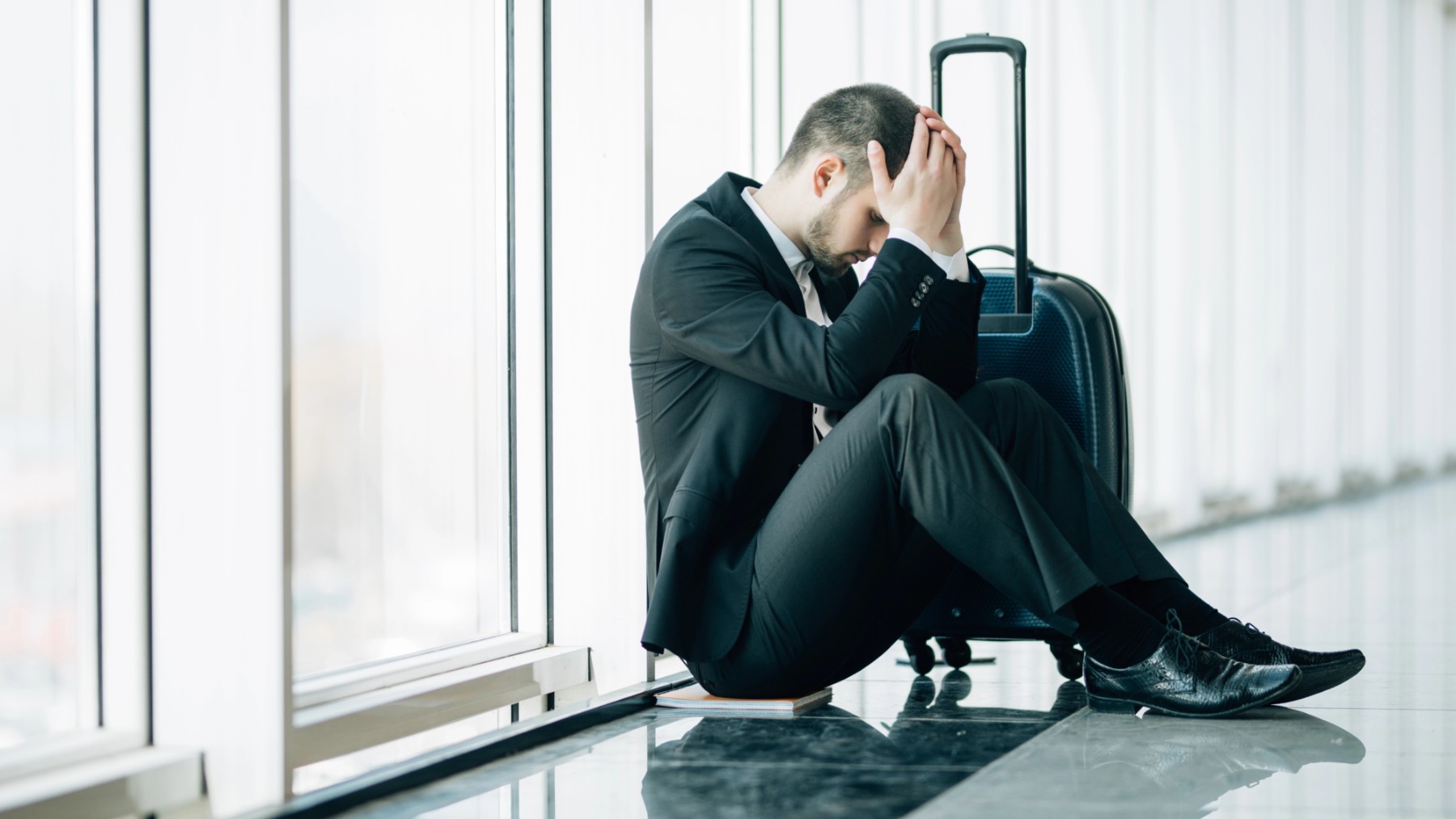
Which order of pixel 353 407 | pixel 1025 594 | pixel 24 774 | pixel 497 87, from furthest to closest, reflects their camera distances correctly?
pixel 497 87 < pixel 353 407 < pixel 1025 594 < pixel 24 774

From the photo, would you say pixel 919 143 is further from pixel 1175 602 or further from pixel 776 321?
pixel 1175 602

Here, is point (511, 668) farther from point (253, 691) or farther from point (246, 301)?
point (246, 301)

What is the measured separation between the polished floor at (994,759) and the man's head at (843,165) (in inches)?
23.0

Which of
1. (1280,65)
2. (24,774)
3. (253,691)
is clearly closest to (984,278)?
(253,691)

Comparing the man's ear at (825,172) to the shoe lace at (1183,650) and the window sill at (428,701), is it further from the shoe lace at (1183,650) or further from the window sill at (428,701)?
the window sill at (428,701)

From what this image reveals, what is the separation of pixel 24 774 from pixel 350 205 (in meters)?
0.76

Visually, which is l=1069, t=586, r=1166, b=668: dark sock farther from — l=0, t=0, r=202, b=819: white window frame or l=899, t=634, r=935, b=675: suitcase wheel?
l=0, t=0, r=202, b=819: white window frame

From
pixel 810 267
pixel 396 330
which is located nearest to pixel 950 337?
pixel 810 267

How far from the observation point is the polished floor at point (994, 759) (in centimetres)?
120

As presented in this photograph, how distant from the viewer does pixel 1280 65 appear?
249 inches

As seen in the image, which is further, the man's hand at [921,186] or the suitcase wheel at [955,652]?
the suitcase wheel at [955,652]

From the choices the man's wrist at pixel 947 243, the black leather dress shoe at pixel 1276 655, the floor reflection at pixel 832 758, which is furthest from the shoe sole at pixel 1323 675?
the man's wrist at pixel 947 243

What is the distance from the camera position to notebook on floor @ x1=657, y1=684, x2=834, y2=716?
166 cm

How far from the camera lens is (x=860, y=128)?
5.42 feet
